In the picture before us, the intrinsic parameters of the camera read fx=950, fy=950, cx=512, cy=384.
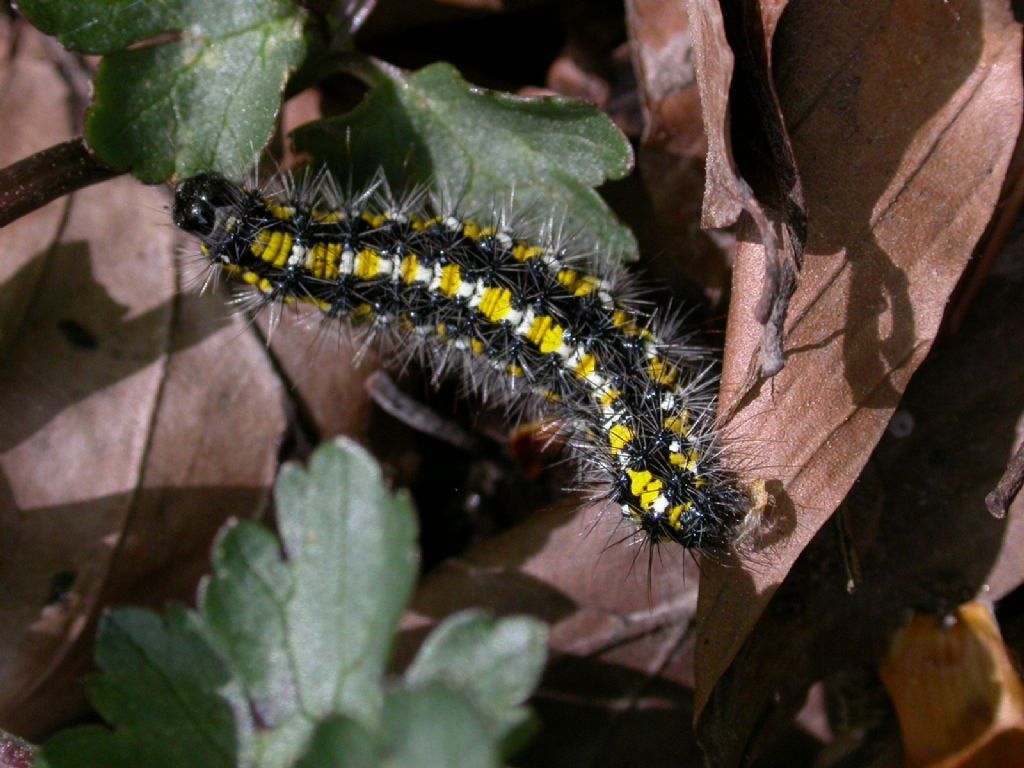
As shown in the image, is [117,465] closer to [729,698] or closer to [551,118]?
[551,118]

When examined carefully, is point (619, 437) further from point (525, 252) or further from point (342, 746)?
point (342, 746)

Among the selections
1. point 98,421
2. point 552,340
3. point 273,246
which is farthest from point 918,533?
point 98,421

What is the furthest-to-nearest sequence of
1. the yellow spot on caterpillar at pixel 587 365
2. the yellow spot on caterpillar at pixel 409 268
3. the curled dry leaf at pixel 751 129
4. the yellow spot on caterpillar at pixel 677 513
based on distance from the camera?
the yellow spot on caterpillar at pixel 409 268, the yellow spot on caterpillar at pixel 587 365, the yellow spot on caterpillar at pixel 677 513, the curled dry leaf at pixel 751 129

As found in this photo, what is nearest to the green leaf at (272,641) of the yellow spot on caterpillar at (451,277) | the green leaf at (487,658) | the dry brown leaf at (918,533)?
the green leaf at (487,658)

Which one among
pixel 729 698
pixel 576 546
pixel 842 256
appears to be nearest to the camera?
pixel 842 256

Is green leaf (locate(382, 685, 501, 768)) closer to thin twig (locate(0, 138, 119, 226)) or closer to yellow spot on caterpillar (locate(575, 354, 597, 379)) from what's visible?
yellow spot on caterpillar (locate(575, 354, 597, 379))

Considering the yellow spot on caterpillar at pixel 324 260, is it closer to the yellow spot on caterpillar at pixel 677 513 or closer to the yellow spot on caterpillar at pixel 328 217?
the yellow spot on caterpillar at pixel 328 217

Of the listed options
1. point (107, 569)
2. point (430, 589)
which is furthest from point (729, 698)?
point (107, 569)
